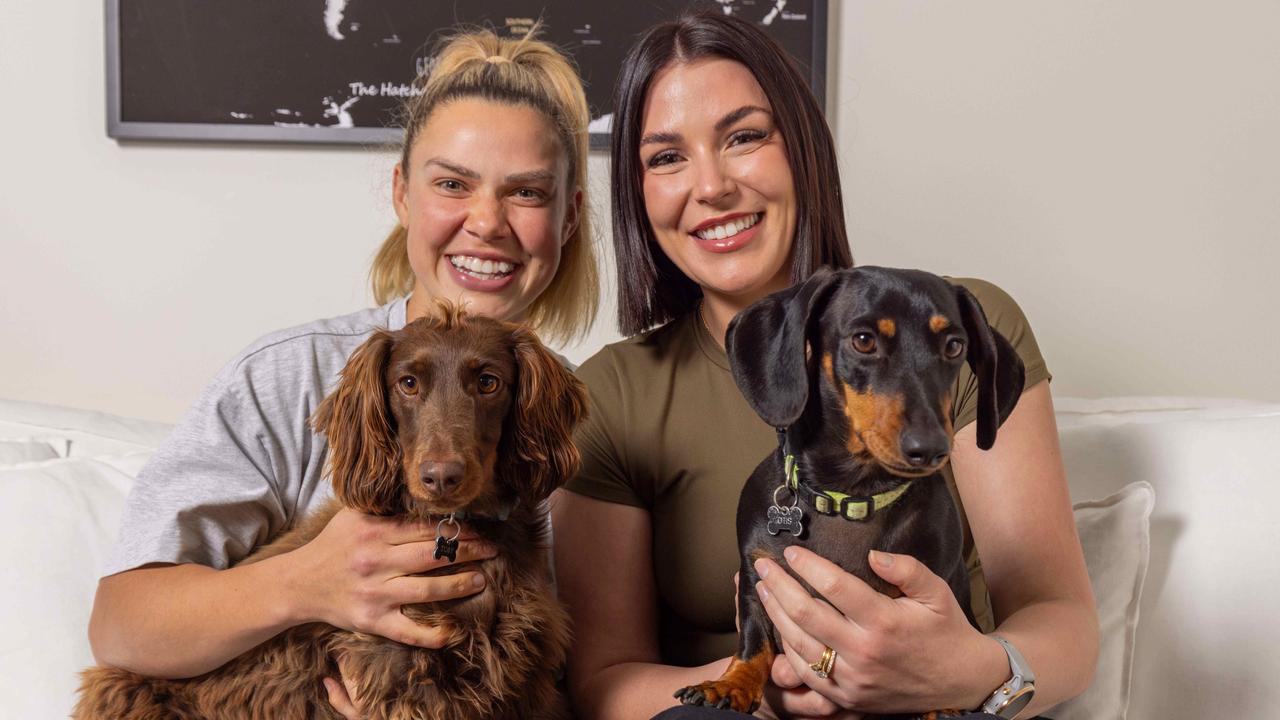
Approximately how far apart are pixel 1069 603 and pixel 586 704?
791 mm

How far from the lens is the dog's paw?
1.33 m

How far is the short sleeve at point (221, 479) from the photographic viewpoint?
5.29 ft

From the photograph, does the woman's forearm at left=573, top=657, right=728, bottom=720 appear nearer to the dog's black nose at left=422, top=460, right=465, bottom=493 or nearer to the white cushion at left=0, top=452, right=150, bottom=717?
the dog's black nose at left=422, top=460, right=465, bottom=493

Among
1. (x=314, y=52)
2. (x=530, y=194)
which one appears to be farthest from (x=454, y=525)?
(x=314, y=52)

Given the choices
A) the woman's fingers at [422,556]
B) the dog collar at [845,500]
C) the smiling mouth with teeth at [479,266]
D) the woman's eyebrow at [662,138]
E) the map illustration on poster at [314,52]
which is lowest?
the woman's fingers at [422,556]

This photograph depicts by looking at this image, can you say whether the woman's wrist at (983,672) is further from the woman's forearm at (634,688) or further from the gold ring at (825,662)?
the woman's forearm at (634,688)

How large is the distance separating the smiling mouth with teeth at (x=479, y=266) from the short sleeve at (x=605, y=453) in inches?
A: 11.2

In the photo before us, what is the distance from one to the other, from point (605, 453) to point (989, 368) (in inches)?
30.2

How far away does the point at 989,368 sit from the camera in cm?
130

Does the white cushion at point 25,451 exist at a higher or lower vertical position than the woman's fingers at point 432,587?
higher

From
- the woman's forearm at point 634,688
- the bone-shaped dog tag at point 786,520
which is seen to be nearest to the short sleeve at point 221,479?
the woman's forearm at point 634,688

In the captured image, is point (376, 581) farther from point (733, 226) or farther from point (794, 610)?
point (733, 226)

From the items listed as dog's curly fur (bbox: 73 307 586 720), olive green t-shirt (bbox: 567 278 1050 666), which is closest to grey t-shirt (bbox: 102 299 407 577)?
dog's curly fur (bbox: 73 307 586 720)

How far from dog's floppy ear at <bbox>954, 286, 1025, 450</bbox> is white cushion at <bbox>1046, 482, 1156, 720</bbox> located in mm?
779
